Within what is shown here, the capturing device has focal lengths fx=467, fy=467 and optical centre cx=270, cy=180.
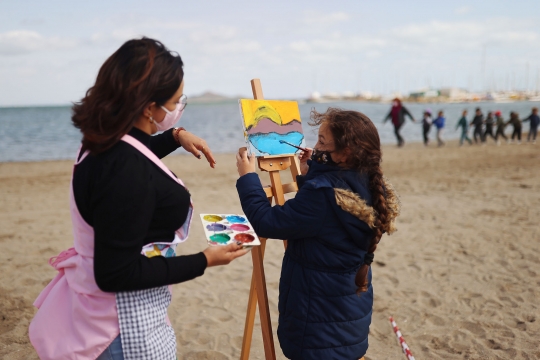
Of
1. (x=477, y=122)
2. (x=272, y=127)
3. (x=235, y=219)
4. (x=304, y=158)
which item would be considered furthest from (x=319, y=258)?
(x=477, y=122)

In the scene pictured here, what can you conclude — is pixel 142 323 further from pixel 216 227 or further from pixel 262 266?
pixel 262 266

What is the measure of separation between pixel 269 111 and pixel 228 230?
1.29 metres

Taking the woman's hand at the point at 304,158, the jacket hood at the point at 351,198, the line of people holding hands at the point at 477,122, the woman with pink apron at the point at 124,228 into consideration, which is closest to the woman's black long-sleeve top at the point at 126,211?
the woman with pink apron at the point at 124,228

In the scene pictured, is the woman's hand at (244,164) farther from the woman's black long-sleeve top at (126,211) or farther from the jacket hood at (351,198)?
the woman's black long-sleeve top at (126,211)

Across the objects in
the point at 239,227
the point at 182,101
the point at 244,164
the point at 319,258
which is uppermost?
the point at 182,101

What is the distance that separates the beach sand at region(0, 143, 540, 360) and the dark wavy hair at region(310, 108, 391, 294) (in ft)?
6.09

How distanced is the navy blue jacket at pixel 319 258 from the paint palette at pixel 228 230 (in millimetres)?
80

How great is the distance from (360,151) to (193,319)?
2.80 meters

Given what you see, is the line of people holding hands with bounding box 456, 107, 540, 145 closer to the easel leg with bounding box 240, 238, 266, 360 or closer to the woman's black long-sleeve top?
the easel leg with bounding box 240, 238, 266, 360

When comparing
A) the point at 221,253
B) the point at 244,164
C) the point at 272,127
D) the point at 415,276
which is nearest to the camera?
the point at 221,253

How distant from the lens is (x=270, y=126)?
3.25 metres

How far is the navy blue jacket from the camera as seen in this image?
2252mm

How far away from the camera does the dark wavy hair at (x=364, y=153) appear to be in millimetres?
2271

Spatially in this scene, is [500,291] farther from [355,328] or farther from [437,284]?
[355,328]
